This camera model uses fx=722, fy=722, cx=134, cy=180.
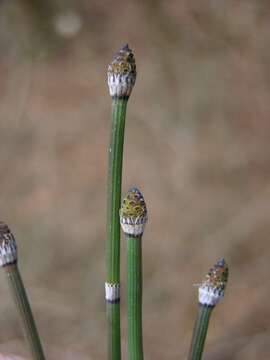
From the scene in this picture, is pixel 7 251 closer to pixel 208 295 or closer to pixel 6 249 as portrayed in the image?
pixel 6 249

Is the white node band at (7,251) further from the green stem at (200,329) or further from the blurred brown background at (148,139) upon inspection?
the blurred brown background at (148,139)

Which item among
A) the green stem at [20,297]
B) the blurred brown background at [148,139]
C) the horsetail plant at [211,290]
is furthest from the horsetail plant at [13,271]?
the blurred brown background at [148,139]

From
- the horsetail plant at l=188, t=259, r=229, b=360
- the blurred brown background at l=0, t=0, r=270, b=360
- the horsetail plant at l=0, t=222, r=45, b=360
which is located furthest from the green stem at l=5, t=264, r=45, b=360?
the blurred brown background at l=0, t=0, r=270, b=360

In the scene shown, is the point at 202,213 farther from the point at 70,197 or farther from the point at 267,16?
the point at 267,16

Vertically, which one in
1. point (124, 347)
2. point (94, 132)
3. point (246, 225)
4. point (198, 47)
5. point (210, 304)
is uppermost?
point (198, 47)

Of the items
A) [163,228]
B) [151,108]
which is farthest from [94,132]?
[163,228]

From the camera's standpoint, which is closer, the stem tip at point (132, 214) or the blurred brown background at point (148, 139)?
the stem tip at point (132, 214)
